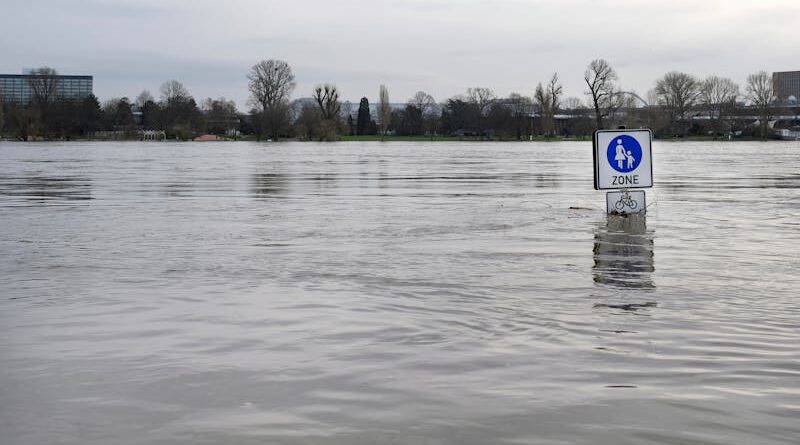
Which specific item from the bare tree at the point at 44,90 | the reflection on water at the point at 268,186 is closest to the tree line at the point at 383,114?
the bare tree at the point at 44,90

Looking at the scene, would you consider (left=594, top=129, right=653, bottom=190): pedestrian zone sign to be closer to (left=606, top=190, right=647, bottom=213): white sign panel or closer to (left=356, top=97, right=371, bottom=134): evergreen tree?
(left=606, top=190, right=647, bottom=213): white sign panel

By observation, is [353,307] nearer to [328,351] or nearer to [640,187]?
[328,351]

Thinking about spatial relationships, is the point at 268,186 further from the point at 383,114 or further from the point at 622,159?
the point at 383,114

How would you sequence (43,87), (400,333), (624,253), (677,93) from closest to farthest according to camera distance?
(400,333) → (624,253) → (43,87) → (677,93)

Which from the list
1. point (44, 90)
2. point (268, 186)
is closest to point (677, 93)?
point (44, 90)

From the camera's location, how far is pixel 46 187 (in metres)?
24.3

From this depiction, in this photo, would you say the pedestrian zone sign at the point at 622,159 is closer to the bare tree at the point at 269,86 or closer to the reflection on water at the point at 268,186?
the reflection on water at the point at 268,186

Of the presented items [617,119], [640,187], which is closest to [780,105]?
[617,119]

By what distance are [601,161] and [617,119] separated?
17570 cm

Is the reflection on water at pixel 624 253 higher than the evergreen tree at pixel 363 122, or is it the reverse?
the evergreen tree at pixel 363 122

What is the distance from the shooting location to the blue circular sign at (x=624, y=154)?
14766mm

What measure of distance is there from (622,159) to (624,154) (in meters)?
0.11

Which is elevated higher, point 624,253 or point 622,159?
point 622,159

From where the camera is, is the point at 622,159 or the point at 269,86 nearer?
the point at 622,159
